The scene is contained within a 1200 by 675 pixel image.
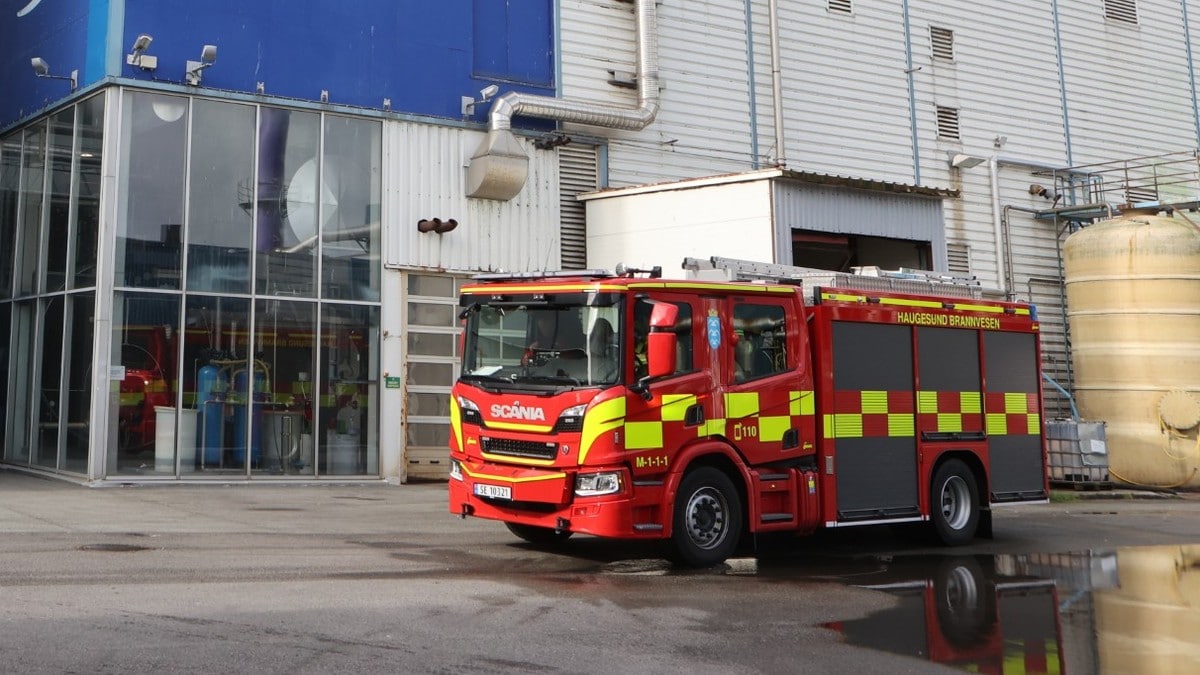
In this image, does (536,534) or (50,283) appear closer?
(536,534)

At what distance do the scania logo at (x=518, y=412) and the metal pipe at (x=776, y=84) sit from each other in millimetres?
13218

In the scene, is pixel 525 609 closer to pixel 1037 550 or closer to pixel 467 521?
pixel 467 521

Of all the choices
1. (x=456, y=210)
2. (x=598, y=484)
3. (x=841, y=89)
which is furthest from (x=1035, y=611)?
(x=841, y=89)

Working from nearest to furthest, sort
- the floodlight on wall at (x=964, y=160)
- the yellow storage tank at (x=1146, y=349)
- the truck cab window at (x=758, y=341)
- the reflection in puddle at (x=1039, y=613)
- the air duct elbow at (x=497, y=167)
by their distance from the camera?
the reflection in puddle at (x=1039, y=613), the truck cab window at (x=758, y=341), the air duct elbow at (x=497, y=167), the yellow storage tank at (x=1146, y=349), the floodlight on wall at (x=964, y=160)

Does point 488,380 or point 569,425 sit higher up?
point 488,380

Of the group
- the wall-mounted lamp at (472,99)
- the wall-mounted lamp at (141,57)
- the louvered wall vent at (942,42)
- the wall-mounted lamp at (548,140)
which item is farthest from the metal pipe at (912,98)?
the wall-mounted lamp at (141,57)

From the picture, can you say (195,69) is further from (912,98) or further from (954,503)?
(912,98)

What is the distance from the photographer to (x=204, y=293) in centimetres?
1639

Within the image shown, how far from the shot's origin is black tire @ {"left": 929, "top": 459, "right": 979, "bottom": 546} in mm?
12320

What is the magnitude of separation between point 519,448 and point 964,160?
17115 millimetres

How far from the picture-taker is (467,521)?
13.4 meters

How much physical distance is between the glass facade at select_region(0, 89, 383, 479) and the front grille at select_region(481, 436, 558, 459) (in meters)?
7.72

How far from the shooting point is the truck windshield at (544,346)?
9688 mm

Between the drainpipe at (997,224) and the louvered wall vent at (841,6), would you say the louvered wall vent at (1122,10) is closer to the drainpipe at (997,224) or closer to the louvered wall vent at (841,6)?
the drainpipe at (997,224)
